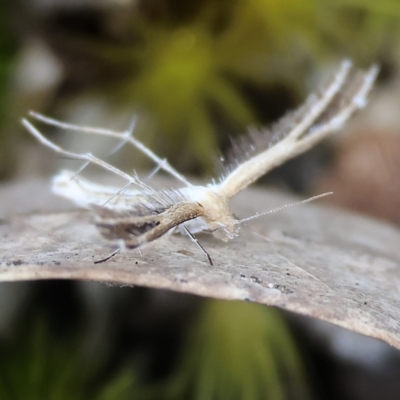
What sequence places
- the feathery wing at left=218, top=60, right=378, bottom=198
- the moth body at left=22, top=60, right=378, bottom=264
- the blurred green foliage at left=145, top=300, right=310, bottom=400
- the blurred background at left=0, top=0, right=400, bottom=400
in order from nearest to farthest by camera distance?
1. the moth body at left=22, top=60, right=378, bottom=264
2. the feathery wing at left=218, top=60, right=378, bottom=198
3. the blurred green foliage at left=145, top=300, right=310, bottom=400
4. the blurred background at left=0, top=0, right=400, bottom=400

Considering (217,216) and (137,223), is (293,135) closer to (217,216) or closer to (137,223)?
(217,216)

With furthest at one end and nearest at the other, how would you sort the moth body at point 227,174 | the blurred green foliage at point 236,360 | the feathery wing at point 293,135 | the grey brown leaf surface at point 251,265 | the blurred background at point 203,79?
the blurred background at point 203,79
the blurred green foliage at point 236,360
the feathery wing at point 293,135
the moth body at point 227,174
the grey brown leaf surface at point 251,265

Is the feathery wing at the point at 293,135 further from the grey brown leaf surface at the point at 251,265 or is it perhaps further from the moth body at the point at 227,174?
the grey brown leaf surface at the point at 251,265

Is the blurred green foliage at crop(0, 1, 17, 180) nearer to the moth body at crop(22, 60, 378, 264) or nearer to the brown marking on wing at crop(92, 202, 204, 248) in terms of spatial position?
the moth body at crop(22, 60, 378, 264)

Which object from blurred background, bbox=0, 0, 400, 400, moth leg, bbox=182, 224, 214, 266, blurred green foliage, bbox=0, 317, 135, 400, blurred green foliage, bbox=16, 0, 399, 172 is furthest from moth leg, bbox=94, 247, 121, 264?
blurred green foliage, bbox=16, 0, 399, 172

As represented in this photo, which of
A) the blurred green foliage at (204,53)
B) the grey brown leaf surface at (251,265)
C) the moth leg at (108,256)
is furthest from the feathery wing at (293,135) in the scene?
the blurred green foliage at (204,53)

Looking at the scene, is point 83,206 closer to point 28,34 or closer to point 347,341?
point 347,341

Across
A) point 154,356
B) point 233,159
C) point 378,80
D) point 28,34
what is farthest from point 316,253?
point 28,34

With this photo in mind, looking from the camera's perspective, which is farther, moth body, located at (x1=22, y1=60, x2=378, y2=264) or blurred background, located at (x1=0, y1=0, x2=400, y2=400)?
blurred background, located at (x1=0, y1=0, x2=400, y2=400)
